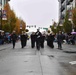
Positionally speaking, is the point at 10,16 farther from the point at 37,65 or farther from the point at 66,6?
the point at 37,65

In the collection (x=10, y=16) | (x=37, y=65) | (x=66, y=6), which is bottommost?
(x=37, y=65)

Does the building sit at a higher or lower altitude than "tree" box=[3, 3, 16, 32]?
higher

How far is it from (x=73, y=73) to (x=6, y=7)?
71313 millimetres

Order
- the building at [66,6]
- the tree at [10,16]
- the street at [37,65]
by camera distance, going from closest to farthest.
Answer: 1. the street at [37,65]
2. the tree at [10,16]
3. the building at [66,6]

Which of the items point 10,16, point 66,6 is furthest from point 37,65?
point 66,6

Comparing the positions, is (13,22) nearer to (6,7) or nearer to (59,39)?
(6,7)

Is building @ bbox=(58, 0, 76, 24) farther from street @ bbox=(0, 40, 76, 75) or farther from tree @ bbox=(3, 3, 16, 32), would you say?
street @ bbox=(0, 40, 76, 75)

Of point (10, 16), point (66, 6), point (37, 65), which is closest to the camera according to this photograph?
point (37, 65)

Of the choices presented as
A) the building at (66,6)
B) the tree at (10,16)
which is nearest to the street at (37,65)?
the building at (66,6)

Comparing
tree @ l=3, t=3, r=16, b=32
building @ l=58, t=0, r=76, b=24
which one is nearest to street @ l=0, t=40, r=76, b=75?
building @ l=58, t=0, r=76, b=24

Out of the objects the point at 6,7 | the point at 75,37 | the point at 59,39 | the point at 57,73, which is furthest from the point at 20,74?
the point at 6,7

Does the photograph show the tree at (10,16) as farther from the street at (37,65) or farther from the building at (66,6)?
the street at (37,65)

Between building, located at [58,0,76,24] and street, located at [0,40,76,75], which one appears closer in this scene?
street, located at [0,40,76,75]

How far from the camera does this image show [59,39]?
110 ft
